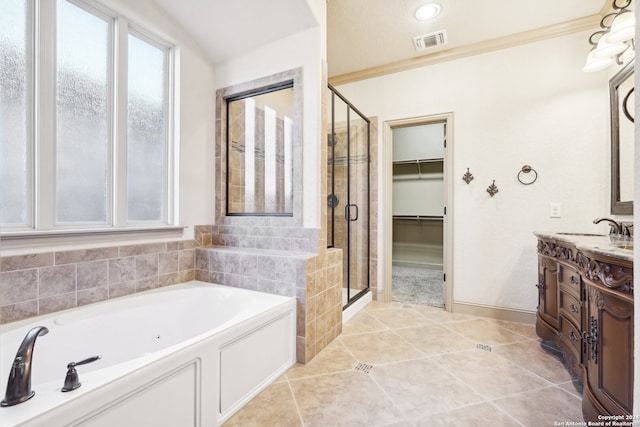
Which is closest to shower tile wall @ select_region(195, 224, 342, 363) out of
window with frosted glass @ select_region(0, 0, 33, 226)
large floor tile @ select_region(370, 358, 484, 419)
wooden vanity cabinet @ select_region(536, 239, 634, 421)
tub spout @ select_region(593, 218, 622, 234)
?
large floor tile @ select_region(370, 358, 484, 419)

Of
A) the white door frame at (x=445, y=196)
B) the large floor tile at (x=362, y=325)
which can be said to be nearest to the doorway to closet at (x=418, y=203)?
the white door frame at (x=445, y=196)

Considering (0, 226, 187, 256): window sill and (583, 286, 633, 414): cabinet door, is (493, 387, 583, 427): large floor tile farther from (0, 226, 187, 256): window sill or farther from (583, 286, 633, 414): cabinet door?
(0, 226, 187, 256): window sill

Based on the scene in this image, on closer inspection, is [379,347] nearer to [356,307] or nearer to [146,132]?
[356,307]

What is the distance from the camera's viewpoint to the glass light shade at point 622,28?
1.69m

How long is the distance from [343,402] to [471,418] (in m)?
0.67

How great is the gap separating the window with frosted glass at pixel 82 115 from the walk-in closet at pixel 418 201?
12.8 ft

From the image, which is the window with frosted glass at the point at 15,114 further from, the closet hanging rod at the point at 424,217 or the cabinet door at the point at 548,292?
the closet hanging rod at the point at 424,217

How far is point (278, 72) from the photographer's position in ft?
7.45

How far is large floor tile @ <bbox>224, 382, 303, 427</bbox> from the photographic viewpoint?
53.6 inches

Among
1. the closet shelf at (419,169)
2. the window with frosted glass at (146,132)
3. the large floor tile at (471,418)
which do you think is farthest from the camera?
the closet shelf at (419,169)

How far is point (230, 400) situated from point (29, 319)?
1.19 m

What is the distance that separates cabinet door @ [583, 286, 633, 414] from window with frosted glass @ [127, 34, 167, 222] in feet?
9.20

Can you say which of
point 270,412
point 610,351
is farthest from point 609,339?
point 270,412

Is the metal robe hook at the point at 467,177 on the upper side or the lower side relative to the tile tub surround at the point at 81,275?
upper
